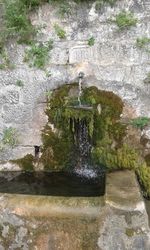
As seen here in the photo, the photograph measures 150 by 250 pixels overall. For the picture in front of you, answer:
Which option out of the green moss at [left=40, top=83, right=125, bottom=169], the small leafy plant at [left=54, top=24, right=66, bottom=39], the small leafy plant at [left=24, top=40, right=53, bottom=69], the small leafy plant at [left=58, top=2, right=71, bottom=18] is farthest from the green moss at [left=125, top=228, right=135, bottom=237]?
the small leafy plant at [left=58, top=2, right=71, bottom=18]

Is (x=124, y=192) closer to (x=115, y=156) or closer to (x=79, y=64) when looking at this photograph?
(x=115, y=156)

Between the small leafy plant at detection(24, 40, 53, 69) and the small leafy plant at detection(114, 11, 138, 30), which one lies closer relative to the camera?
the small leafy plant at detection(114, 11, 138, 30)

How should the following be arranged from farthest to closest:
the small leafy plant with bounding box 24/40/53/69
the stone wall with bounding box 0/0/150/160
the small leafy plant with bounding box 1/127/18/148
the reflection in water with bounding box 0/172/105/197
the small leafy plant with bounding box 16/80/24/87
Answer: the small leafy plant with bounding box 1/127/18/148
the small leafy plant with bounding box 16/80/24/87
the small leafy plant with bounding box 24/40/53/69
the stone wall with bounding box 0/0/150/160
the reflection in water with bounding box 0/172/105/197

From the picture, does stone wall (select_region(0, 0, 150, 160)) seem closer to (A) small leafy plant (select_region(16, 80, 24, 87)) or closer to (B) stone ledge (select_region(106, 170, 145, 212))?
(A) small leafy plant (select_region(16, 80, 24, 87))

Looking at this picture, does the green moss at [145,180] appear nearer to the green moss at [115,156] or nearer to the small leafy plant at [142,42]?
the green moss at [115,156]

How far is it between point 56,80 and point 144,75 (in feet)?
3.33

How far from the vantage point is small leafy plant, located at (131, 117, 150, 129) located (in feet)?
15.9

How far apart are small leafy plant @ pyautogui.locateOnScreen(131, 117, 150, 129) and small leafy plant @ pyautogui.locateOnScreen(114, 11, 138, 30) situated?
107cm

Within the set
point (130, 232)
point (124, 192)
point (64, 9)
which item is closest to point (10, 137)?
point (64, 9)

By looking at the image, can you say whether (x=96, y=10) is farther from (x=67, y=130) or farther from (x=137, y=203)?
(x=137, y=203)

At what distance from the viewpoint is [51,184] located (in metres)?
4.79

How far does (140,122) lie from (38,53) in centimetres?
142

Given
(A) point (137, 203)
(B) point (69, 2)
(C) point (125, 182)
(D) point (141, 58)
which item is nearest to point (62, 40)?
(B) point (69, 2)

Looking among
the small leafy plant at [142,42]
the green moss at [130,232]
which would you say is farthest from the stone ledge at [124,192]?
the small leafy plant at [142,42]
